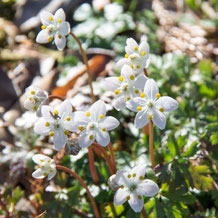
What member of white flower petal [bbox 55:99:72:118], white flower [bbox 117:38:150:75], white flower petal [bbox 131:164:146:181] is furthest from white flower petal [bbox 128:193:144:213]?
white flower [bbox 117:38:150:75]

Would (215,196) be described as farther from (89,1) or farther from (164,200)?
(89,1)

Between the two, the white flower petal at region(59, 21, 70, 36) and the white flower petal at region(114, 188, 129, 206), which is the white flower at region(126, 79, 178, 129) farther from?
the white flower petal at region(59, 21, 70, 36)

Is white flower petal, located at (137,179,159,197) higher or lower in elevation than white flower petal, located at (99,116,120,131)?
lower

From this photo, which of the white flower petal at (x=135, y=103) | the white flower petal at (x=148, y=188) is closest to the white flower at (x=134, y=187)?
the white flower petal at (x=148, y=188)

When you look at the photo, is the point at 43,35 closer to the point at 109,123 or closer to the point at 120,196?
the point at 109,123

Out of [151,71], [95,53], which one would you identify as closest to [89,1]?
[95,53]

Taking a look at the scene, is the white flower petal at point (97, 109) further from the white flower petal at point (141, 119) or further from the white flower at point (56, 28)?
the white flower at point (56, 28)
